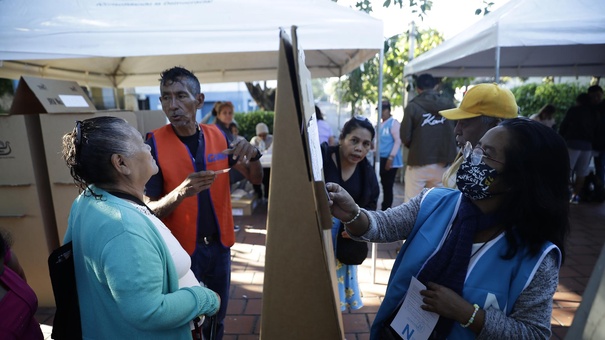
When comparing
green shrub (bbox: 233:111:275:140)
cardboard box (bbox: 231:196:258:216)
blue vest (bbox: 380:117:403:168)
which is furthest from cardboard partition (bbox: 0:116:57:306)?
green shrub (bbox: 233:111:275:140)

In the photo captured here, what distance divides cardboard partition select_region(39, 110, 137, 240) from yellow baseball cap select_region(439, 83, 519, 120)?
2375 mm

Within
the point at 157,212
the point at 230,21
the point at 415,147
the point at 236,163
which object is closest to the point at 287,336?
the point at 157,212

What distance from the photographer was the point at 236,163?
2.16 metres

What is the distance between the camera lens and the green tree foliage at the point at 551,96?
9664 mm

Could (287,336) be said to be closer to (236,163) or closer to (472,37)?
(236,163)

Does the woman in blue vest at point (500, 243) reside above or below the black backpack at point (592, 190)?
above

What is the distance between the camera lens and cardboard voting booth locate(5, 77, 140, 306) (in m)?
2.71

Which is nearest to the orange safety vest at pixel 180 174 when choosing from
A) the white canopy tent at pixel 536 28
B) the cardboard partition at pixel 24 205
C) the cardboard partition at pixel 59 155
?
the cardboard partition at pixel 59 155

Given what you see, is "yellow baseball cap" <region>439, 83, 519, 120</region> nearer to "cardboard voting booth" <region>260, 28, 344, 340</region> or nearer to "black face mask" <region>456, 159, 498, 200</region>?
"black face mask" <region>456, 159, 498, 200</region>

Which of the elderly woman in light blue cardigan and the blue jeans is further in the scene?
the blue jeans

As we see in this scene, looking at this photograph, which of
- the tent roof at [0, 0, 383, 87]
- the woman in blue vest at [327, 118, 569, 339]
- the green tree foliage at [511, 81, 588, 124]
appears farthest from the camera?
the green tree foliage at [511, 81, 588, 124]

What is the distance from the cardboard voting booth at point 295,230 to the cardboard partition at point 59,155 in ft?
7.97

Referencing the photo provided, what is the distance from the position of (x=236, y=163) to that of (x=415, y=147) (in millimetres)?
2428

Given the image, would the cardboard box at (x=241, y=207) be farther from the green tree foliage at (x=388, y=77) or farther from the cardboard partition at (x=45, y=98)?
the green tree foliage at (x=388, y=77)
